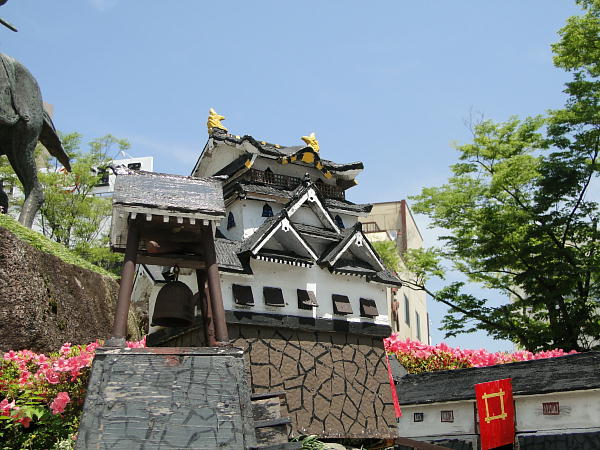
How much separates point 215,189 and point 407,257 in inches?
828

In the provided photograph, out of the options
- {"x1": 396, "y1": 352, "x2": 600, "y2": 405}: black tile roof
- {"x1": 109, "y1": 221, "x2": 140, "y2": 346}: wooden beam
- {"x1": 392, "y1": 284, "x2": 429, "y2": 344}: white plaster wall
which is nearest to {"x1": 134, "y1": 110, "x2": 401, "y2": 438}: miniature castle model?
{"x1": 109, "y1": 221, "x2": 140, "y2": 346}: wooden beam

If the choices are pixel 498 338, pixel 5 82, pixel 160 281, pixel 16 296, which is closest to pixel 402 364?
pixel 498 338

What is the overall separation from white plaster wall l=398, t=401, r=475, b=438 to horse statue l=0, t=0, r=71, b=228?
13021 millimetres

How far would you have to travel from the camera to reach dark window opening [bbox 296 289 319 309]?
47.6ft

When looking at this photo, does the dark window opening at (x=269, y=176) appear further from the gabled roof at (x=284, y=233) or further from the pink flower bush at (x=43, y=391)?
the pink flower bush at (x=43, y=391)

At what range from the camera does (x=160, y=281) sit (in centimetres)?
1518

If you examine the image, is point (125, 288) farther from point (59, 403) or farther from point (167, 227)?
point (59, 403)

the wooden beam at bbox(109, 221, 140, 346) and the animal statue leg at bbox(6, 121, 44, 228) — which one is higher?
the animal statue leg at bbox(6, 121, 44, 228)

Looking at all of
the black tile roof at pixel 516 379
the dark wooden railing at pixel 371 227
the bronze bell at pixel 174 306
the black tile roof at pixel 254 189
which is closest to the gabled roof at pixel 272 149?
the black tile roof at pixel 254 189

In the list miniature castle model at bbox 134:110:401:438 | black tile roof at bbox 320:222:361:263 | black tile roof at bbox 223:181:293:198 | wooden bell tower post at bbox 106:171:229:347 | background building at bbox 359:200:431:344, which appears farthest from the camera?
background building at bbox 359:200:431:344

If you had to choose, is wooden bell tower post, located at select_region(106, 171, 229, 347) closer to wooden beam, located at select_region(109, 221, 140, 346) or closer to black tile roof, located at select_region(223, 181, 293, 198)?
wooden beam, located at select_region(109, 221, 140, 346)

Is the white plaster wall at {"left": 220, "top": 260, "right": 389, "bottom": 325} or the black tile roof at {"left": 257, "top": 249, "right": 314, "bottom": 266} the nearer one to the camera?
the white plaster wall at {"left": 220, "top": 260, "right": 389, "bottom": 325}

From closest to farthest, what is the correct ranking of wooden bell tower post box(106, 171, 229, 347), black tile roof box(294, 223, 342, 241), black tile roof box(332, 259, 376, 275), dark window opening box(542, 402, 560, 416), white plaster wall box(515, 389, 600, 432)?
wooden bell tower post box(106, 171, 229, 347) < black tile roof box(332, 259, 376, 275) < black tile roof box(294, 223, 342, 241) < white plaster wall box(515, 389, 600, 432) < dark window opening box(542, 402, 560, 416)

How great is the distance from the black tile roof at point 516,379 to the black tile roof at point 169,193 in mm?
11649
